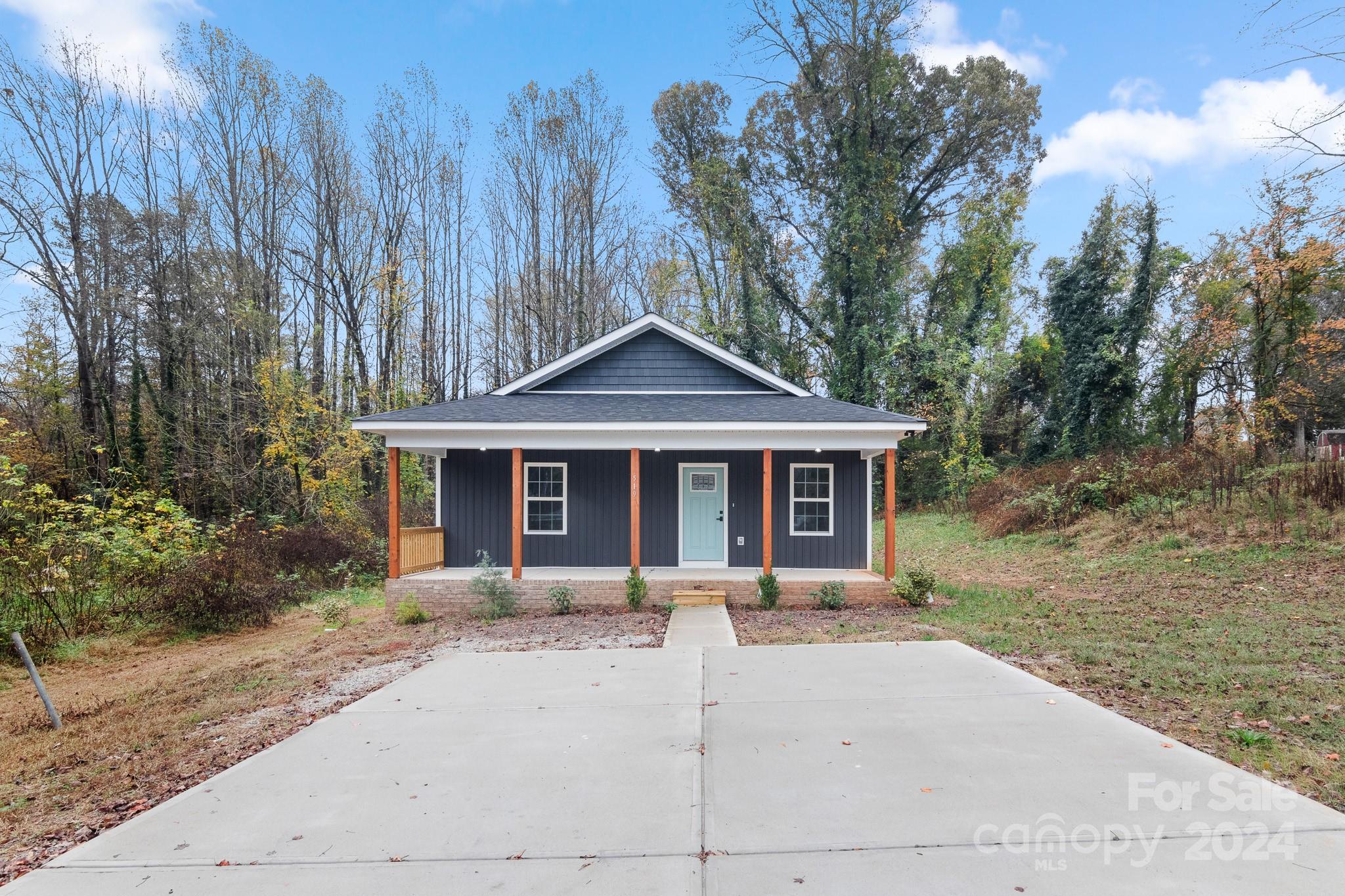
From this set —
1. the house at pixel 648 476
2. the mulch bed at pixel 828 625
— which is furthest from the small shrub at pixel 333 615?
the mulch bed at pixel 828 625

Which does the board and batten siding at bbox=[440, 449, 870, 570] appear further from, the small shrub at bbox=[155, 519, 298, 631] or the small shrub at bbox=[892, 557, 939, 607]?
the small shrub at bbox=[155, 519, 298, 631]

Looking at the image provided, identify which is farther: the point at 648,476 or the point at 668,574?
the point at 648,476

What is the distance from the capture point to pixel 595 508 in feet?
37.3

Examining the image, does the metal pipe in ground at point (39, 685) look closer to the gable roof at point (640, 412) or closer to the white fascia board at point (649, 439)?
the gable roof at point (640, 412)

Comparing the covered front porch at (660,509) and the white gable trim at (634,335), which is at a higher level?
the white gable trim at (634,335)

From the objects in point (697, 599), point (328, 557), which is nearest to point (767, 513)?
point (697, 599)

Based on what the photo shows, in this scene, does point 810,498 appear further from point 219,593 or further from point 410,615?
point 219,593

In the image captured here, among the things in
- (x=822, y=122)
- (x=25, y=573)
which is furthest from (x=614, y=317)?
(x=25, y=573)

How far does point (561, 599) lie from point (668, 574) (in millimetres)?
1915

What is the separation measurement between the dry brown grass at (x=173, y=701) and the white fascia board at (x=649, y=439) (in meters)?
2.66

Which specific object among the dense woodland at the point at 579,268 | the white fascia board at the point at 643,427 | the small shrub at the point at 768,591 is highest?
the dense woodland at the point at 579,268

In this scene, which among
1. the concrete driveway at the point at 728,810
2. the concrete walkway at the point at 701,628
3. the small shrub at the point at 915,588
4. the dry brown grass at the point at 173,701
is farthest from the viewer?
the small shrub at the point at 915,588

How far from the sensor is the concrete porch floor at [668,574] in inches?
382

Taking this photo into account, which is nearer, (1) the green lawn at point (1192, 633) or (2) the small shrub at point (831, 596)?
(1) the green lawn at point (1192, 633)
